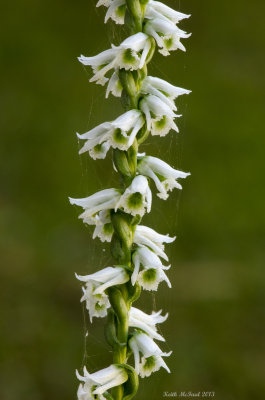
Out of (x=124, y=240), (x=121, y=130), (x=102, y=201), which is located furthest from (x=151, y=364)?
(x=121, y=130)

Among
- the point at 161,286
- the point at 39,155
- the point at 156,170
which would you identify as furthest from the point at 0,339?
the point at 156,170

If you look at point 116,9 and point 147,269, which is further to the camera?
point 116,9

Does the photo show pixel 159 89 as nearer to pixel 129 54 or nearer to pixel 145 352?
pixel 129 54

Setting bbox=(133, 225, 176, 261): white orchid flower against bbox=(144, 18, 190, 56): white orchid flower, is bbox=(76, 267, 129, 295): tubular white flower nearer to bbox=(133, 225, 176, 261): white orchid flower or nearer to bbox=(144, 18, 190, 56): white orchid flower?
bbox=(133, 225, 176, 261): white orchid flower

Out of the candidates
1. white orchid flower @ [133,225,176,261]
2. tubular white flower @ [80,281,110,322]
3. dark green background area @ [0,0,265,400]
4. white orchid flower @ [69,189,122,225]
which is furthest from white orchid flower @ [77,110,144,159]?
dark green background area @ [0,0,265,400]

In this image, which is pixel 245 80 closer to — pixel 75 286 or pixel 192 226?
pixel 192 226

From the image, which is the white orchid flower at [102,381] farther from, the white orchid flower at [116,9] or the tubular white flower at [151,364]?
the white orchid flower at [116,9]
